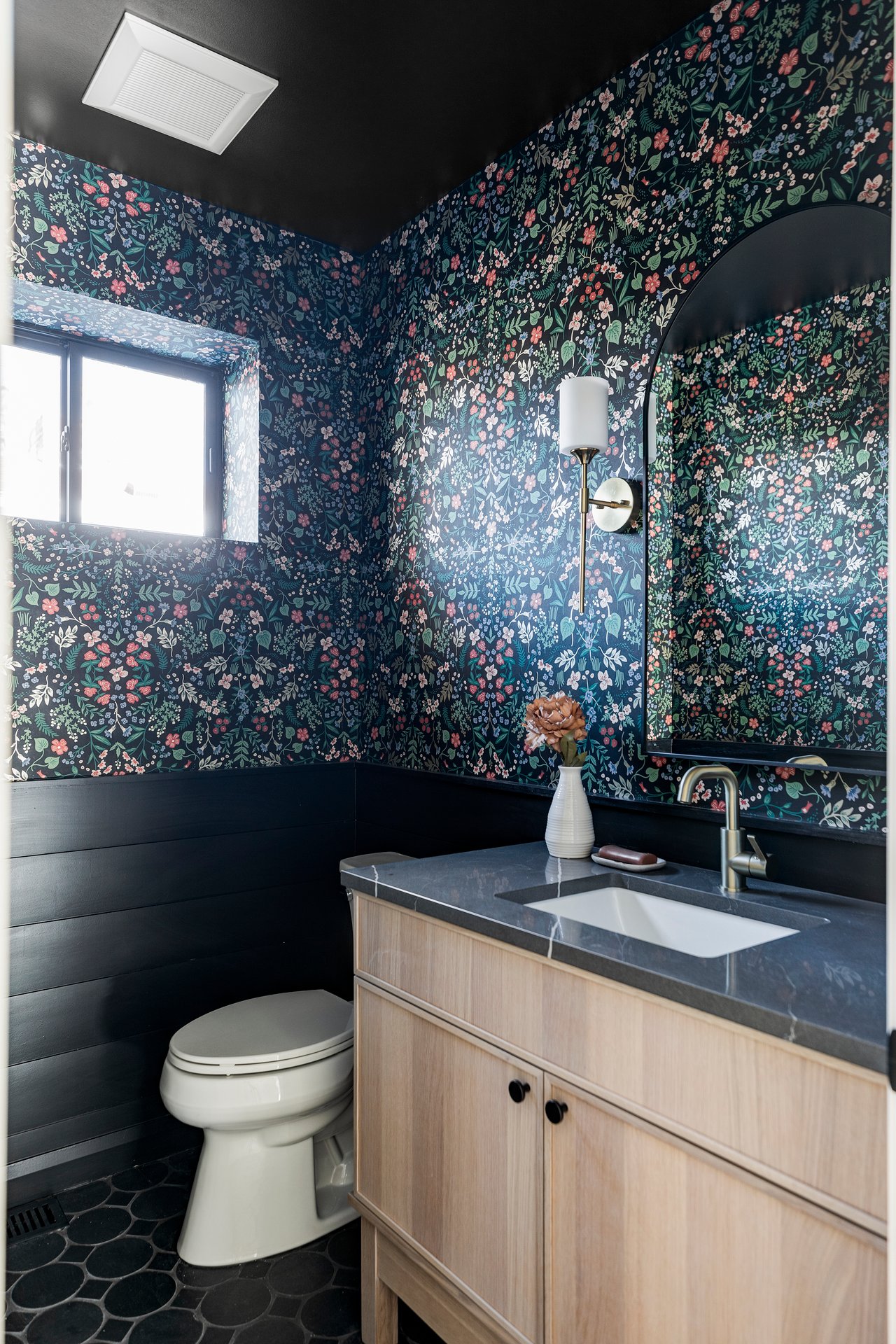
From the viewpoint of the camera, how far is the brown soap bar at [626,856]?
5.76ft

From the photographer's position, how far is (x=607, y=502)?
78.8 inches

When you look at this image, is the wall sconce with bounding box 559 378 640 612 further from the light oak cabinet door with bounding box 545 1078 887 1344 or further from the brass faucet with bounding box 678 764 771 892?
the light oak cabinet door with bounding box 545 1078 887 1344

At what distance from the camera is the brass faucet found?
1590mm

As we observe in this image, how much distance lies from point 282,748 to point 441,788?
552 mm

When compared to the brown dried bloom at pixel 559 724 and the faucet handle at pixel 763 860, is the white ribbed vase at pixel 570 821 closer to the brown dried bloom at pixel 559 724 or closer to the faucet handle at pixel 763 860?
the brown dried bloom at pixel 559 724

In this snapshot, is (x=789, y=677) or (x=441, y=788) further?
(x=441, y=788)

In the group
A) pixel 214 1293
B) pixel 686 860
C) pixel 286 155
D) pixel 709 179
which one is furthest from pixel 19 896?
A: pixel 709 179

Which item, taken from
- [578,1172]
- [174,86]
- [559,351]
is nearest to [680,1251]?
[578,1172]

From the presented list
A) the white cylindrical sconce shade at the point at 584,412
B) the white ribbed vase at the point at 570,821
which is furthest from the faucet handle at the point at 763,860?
the white cylindrical sconce shade at the point at 584,412

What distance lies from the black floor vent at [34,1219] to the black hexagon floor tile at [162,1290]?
24 millimetres

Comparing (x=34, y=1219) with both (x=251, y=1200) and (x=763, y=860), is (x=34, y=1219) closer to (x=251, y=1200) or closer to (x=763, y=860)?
(x=251, y=1200)

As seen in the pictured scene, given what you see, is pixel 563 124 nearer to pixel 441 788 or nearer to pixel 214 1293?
pixel 441 788

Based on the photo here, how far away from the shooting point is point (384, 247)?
2.84m

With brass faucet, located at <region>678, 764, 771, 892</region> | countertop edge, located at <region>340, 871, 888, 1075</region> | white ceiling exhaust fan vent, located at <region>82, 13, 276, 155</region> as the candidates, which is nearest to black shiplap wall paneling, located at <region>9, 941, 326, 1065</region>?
countertop edge, located at <region>340, 871, 888, 1075</region>
